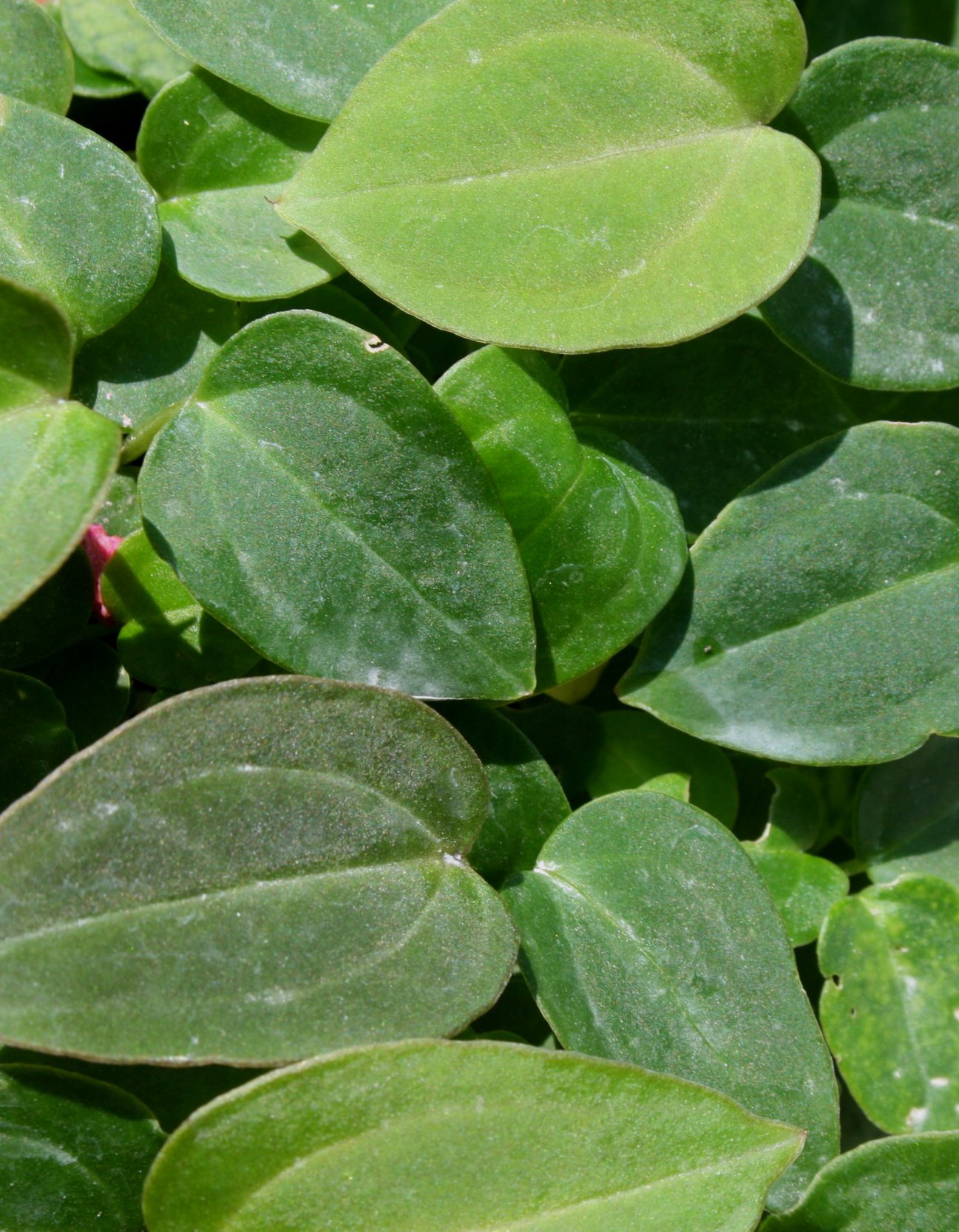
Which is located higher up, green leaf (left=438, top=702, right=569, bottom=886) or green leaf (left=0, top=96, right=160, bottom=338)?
green leaf (left=0, top=96, right=160, bottom=338)

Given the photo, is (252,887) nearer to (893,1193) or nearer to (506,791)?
(506,791)

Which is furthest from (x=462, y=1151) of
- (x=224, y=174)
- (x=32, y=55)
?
(x=32, y=55)

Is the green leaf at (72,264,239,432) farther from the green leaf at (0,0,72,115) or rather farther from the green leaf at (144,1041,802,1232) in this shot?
the green leaf at (144,1041,802,1232)

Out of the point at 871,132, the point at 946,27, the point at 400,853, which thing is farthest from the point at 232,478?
the point at 946,27

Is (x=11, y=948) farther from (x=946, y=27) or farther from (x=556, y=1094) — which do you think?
(x=946, y=27)

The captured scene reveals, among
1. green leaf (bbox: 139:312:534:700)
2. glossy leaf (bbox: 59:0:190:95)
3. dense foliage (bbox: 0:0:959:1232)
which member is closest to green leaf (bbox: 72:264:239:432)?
dense foliage (bbox: 0:0:959:1232)

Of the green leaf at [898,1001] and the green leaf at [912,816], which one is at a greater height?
the green leaf at [912,816]

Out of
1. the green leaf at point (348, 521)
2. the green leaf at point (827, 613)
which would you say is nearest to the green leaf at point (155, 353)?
the green leaf at point (348, 521)

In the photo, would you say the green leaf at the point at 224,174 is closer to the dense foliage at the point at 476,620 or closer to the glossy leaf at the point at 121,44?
the dense foliage at the point at 476,620
